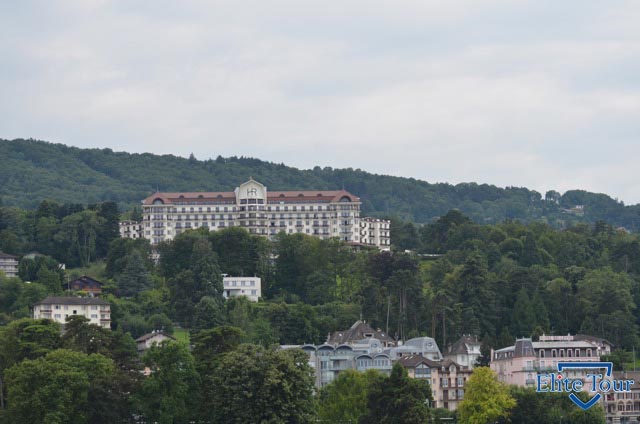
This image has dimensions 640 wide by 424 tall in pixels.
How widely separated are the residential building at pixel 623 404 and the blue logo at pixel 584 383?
2417 millimetres

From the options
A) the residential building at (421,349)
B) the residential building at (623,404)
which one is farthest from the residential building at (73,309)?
the residential building at (623,404)

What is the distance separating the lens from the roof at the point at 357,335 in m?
137

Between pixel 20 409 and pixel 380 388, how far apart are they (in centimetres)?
2464

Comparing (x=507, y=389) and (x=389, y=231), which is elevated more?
(x=389, y=231)

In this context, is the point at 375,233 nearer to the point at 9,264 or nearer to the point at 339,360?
the point at 9,264

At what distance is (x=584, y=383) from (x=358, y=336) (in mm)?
22507

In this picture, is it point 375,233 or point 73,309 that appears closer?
point 73,309

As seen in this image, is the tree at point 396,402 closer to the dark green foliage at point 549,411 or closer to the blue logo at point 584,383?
the dark green foliage at point 549,411

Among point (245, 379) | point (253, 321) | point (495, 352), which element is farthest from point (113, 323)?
point (245, 379)

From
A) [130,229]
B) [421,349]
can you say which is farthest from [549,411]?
[130,229]

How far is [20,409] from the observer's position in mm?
100062

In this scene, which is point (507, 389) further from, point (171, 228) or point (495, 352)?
point (171, 228)

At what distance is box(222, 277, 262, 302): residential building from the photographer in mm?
156250

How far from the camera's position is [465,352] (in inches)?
5344
